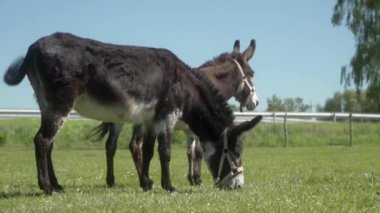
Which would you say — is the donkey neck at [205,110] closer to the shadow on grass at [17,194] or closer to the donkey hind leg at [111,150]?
the donkey hind leg at [111,150]

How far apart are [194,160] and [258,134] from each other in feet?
72.4

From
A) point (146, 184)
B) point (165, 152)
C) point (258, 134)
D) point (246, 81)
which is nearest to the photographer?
point (165, 152)

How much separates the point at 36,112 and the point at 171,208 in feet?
86.8

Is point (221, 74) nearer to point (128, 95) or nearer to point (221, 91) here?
point (221, 91)

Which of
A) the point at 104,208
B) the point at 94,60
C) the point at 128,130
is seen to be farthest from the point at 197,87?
the point at 128,130

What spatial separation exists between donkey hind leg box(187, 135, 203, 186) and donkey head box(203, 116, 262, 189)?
188 cm

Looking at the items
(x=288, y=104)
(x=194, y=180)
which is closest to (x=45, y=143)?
(x=194, y=180)

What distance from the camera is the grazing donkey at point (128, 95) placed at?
892 centimetres

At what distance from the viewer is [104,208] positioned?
727 centimetres

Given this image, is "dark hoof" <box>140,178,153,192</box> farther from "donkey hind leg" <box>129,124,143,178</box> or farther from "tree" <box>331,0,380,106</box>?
"tree" <box>331,0,380,106</box>

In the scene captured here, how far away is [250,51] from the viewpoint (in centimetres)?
1287

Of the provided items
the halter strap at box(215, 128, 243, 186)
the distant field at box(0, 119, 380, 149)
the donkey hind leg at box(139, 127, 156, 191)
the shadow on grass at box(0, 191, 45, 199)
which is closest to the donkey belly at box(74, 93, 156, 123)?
the donkey hind leg at box(139, 127, 156, 191)

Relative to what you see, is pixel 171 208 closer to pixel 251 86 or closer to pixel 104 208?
pixel 104 208

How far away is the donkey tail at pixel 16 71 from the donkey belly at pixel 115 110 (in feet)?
3.05
